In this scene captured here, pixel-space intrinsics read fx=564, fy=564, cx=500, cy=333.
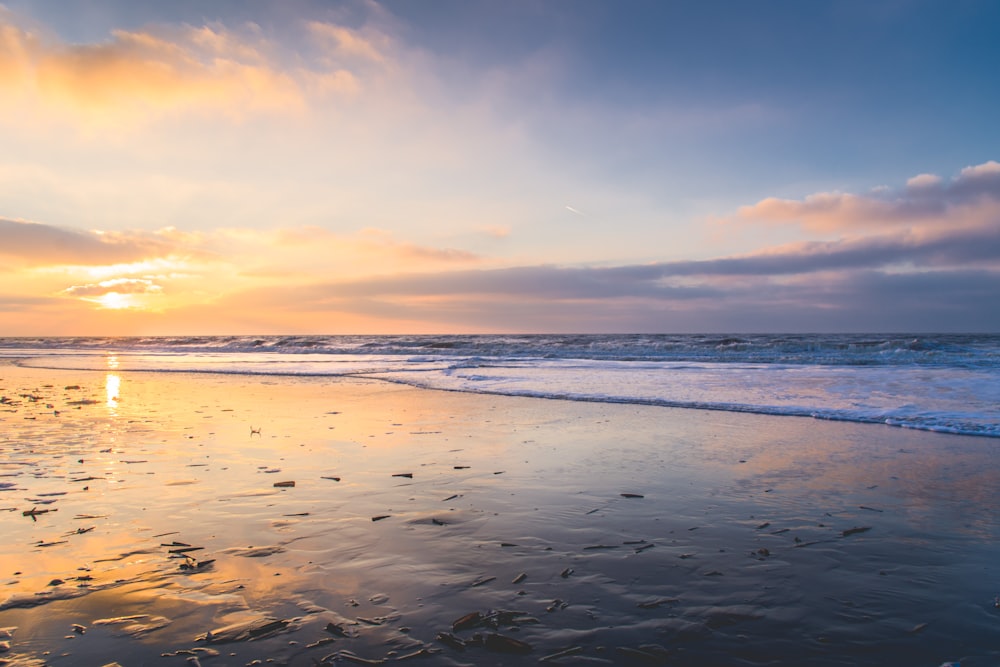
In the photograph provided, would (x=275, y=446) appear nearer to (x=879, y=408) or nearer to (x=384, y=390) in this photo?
(x=384, y=390)

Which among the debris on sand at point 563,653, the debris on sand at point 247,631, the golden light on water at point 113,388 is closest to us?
the debris on sand at point 563,653

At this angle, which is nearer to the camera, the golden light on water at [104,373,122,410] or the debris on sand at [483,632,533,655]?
the debris on sand at [483,632,533,655]

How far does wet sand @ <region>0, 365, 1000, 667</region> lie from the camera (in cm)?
322

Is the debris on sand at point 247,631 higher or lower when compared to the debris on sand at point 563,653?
higher

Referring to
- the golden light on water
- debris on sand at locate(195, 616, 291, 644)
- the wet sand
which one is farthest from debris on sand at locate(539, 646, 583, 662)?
the golden light on water

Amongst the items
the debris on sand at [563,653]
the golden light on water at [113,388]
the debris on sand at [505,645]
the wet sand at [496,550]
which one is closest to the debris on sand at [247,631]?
the wet sand at [496,550]

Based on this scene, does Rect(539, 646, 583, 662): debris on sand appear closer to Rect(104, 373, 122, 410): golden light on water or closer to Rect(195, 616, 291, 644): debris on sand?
Rect(195, 616, 291, 644): debris on sand

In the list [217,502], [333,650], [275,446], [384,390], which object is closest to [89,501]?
[217,502]

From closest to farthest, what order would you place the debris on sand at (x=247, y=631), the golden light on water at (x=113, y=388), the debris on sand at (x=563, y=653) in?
the debris on sand at (x=563, y=653) → the debris on sand at (x=247, y=631) → the golden light on water at (x=113, y=388)

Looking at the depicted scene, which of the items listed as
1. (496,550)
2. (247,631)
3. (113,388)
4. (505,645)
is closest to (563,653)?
(505,645)

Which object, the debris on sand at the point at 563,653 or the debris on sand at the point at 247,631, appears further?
the debris on sand at the point at 247,631

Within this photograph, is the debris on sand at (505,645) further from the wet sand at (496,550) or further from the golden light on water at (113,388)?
the golden light on water at (113,388)

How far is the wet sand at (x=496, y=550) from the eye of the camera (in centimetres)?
322

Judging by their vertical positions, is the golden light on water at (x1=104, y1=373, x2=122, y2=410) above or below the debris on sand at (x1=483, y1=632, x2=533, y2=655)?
above
